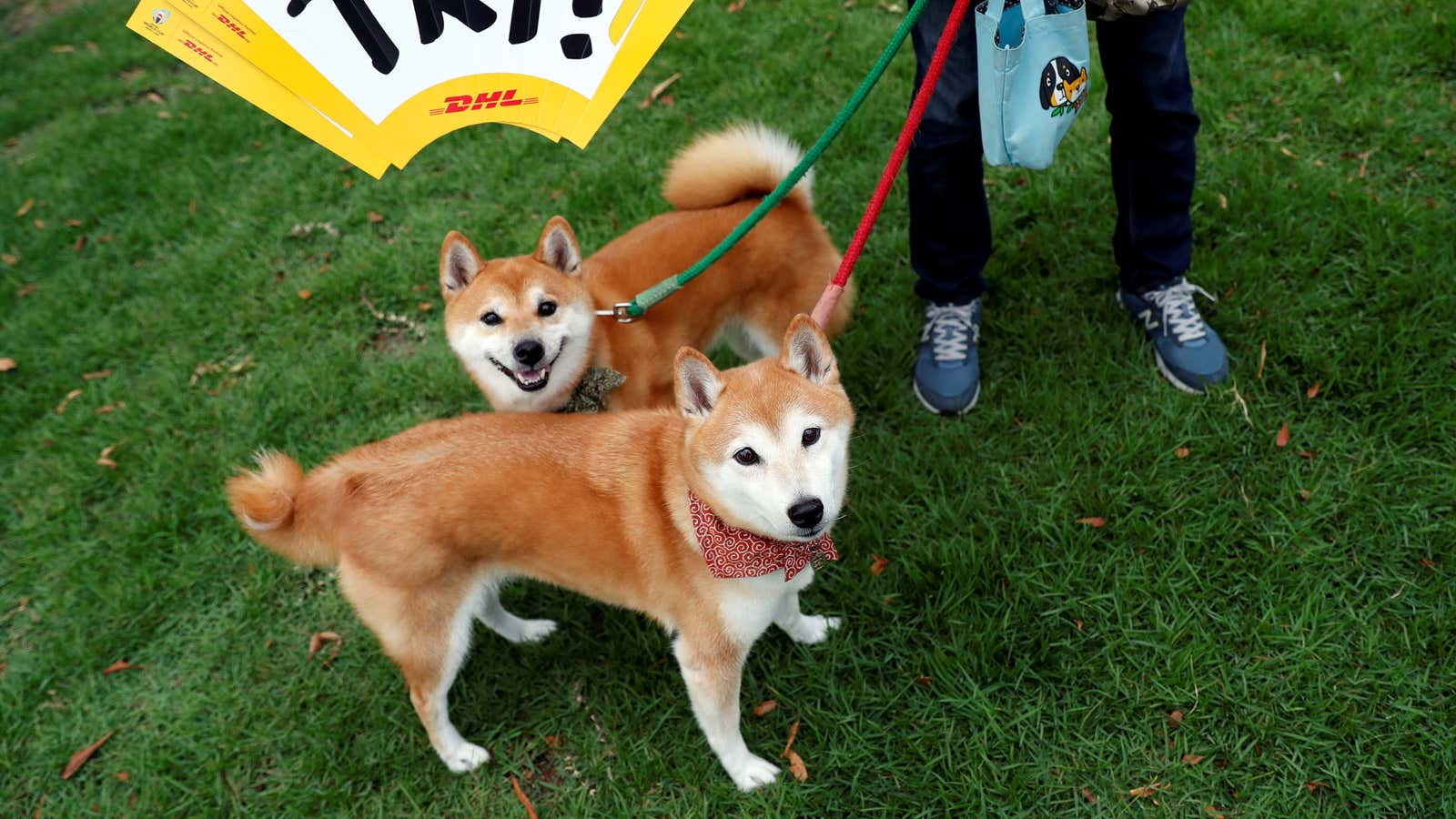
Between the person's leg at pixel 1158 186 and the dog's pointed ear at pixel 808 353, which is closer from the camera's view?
the dog's pointed ear at pixel 808 353

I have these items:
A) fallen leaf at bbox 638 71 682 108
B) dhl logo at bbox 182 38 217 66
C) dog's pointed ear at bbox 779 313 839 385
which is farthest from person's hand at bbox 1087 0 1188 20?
fallen leaf at bbox 638 71 682 108

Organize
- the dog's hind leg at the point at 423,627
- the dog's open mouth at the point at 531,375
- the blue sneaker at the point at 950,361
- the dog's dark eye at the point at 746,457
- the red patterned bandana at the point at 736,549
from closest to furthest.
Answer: the dog's dark eye at the point at 746,457, the red patterned bandana at the point at 736,549, the dog's hind leg at the point at 423,627, the dog's open mouth at the point at 531,375, the blue sneaker at the point at 950,361

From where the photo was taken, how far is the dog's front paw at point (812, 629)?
2.68 meters

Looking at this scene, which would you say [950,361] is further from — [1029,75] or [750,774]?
[750,774]

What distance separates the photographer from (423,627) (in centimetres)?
237

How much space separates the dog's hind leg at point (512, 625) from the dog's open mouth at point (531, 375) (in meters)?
0.69

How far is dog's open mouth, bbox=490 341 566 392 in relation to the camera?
2.75 metres

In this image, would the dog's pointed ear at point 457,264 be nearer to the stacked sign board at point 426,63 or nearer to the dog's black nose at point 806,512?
the stacked sign board at point 426,63

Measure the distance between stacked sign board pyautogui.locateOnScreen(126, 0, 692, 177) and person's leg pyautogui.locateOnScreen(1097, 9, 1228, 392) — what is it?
1.71 m

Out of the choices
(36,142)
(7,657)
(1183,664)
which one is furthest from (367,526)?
(36,142)

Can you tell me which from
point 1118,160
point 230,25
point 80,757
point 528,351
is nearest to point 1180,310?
point 1118,160

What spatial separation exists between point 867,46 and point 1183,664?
3746mm

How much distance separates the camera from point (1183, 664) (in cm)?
241

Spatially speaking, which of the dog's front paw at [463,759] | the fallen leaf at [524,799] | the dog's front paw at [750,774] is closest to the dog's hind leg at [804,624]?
the dog's front paw at [750,774]
